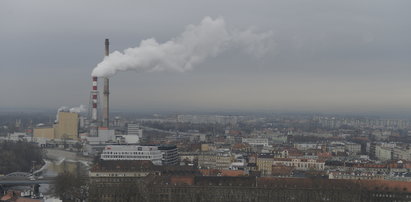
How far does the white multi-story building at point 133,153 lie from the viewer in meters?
50.8

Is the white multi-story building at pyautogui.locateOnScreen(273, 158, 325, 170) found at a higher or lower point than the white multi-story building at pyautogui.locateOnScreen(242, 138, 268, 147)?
lower

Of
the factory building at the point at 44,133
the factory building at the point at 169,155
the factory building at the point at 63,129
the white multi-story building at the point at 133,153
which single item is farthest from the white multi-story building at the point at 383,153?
→ the factory building at the point at 44,133

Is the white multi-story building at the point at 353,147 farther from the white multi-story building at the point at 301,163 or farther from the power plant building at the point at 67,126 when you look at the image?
the power plant building at the point at 67,126

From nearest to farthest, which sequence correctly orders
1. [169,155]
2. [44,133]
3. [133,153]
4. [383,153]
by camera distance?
1. [133,153]
2. [169,155]
3. [383,153]
4. [44,133]

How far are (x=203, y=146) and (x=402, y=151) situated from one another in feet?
66.2

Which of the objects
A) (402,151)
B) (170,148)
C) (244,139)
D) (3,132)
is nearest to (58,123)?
(3,132)

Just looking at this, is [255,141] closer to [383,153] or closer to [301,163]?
[383,153]

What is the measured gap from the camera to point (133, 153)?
2020 inches

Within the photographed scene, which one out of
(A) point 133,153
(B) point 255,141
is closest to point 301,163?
(A) point 133,153

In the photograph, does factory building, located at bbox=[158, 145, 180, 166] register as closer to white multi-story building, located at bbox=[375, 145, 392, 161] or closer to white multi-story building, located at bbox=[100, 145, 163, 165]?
white multi-story building, located at bbox=[100, 145, 163, 165]

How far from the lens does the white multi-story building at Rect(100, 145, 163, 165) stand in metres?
50.8

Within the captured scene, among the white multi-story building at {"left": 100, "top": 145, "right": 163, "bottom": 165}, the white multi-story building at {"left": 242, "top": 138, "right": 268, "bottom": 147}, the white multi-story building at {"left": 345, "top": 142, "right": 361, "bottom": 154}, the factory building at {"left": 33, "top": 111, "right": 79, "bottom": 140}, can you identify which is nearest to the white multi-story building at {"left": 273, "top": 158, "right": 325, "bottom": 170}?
the white multi-story building at {"left": 100, "top": 145, "right": 163, "bottom": 165}

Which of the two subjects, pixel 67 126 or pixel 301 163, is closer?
pixel 301 163

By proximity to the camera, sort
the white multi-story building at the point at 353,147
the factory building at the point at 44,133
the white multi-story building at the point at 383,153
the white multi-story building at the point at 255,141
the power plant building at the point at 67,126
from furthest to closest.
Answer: the factory building at the point at 44,133 < the power plant building at the point at 67,126 < the white multi-story building at the point at 255,141 < the white multi-story building at the point at 353,147 < the white multi-story building at the point at 383,153
